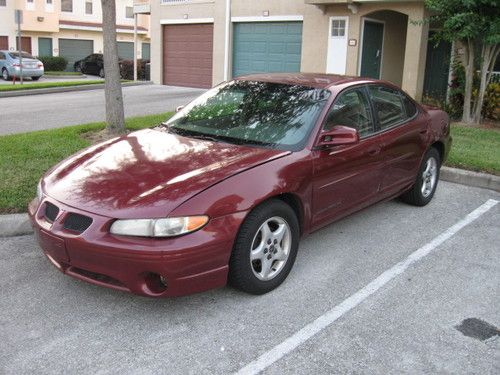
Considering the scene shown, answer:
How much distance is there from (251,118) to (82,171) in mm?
1467

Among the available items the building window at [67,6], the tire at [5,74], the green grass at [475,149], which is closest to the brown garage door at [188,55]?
the tire at [5,74]

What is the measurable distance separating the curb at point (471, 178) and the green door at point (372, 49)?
8478 millimetres

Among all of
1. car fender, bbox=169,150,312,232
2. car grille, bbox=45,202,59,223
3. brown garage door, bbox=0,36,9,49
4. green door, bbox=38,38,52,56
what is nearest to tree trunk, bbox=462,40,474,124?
car fender, bbox=169,150,312,232

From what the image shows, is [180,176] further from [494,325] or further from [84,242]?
[494,325]

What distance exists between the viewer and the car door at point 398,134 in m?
5.40

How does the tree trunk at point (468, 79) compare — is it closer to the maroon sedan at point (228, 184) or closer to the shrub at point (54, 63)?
the maroon sedan at point (228, 184)

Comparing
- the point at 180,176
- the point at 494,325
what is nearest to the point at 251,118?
the point at 180,176

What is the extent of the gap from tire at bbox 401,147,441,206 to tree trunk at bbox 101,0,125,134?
451 centimetres

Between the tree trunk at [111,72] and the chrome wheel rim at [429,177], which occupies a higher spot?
the tree trunk at [111,72]

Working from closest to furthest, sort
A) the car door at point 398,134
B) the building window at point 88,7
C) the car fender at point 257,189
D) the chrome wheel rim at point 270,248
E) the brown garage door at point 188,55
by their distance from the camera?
the car fender at point 257,189 < the chrome wheel rim at point 270,248 < the car door at point 398,134 < the brown garage door at point 188,55 < the building window at point 88,7

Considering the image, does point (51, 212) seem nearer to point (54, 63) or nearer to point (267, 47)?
point (267, 47)

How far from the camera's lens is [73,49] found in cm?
3916

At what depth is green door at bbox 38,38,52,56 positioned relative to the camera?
123 ft

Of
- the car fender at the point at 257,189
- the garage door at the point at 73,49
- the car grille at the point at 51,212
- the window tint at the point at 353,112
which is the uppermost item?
the garage door at the point at 73,49
